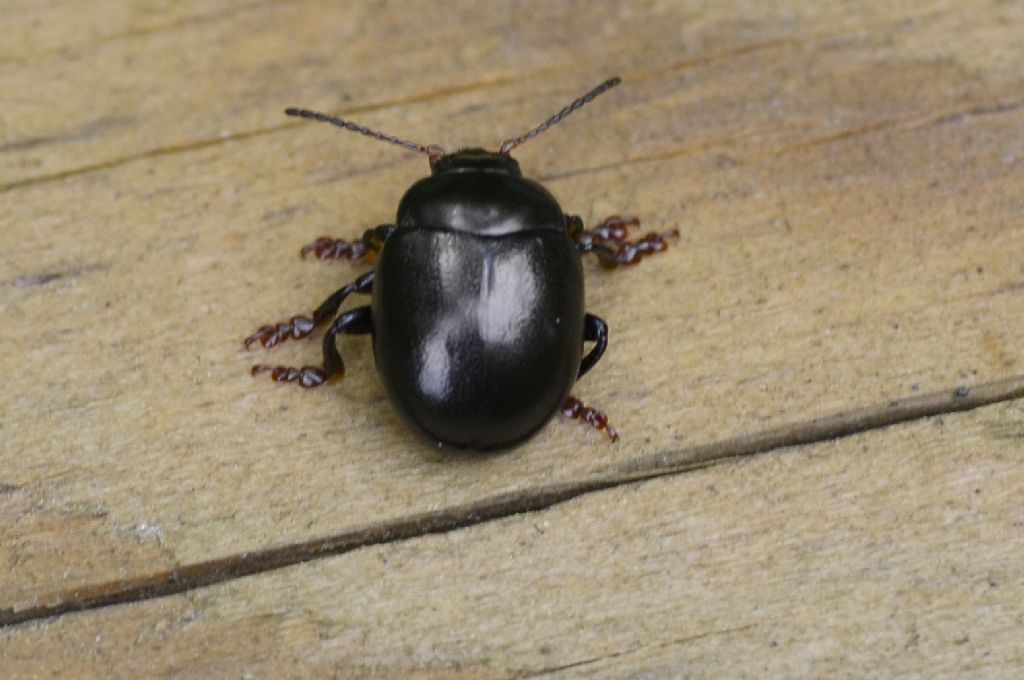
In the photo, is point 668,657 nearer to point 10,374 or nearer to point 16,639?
point 16,639

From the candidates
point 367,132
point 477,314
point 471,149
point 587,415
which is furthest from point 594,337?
point 367,132

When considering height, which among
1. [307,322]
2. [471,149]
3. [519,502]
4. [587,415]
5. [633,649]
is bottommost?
[633,649]

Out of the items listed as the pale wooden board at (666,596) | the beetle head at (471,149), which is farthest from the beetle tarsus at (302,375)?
the beetle head at (471,149)

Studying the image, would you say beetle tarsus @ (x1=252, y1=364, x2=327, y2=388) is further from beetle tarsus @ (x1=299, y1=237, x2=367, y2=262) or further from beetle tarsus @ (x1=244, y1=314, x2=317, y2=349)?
beetle tarsus @ (x1=299, y1=237, x2=367, y2=262)

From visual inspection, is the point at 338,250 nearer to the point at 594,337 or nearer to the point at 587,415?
the point at 594,337

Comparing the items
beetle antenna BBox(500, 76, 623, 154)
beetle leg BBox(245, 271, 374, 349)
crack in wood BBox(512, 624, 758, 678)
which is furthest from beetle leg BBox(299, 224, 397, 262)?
crack in wood BBox(512, 624, 758, 678)

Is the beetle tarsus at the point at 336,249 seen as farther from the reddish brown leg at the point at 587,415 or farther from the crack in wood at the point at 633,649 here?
the crack in wood at the point at 633,649
